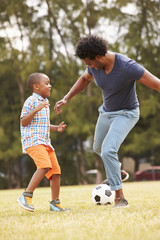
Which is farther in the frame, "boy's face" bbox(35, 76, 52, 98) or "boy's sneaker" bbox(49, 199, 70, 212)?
"boy's face" bbox(35, 76, 52, 98)

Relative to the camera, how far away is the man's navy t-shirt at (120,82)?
190 inches

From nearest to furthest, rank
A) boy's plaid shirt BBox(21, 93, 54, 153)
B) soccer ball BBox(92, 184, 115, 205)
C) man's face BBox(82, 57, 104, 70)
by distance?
man's face BBox(82, 57, 104, 70), boy's plaid shirt BBox(21, 93, 54, 153), soccer ball BBox(92, 184, 115, 205)

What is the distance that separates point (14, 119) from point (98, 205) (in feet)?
70.2

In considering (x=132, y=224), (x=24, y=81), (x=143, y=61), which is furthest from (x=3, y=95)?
(x=132, y=224)

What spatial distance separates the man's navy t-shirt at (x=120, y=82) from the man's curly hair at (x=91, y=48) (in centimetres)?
26

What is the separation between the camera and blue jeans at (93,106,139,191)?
4.99 m

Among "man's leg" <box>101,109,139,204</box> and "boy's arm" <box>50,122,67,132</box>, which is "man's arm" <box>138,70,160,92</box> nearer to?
"man's leg" <box>101,109,139,204</box>

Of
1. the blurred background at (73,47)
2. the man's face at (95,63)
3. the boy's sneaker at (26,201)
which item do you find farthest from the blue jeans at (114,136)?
the blurred background at (73,47)

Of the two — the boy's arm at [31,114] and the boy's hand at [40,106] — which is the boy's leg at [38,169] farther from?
the boy's hand at [40,106]

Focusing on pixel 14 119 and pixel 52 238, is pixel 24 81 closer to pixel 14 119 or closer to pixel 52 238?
pixel 14 119

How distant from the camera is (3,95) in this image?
28609mm

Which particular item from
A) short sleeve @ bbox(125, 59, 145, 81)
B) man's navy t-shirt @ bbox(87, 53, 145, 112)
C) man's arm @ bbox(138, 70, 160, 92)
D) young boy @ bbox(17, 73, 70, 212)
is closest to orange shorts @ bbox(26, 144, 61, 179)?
young boy @ bbox(17, 73, 70, 212)

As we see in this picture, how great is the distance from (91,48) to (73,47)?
19.1 meters

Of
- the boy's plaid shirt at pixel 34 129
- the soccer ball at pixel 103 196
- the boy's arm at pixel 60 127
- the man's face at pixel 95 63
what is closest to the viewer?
the man's face at pixel 95 63
